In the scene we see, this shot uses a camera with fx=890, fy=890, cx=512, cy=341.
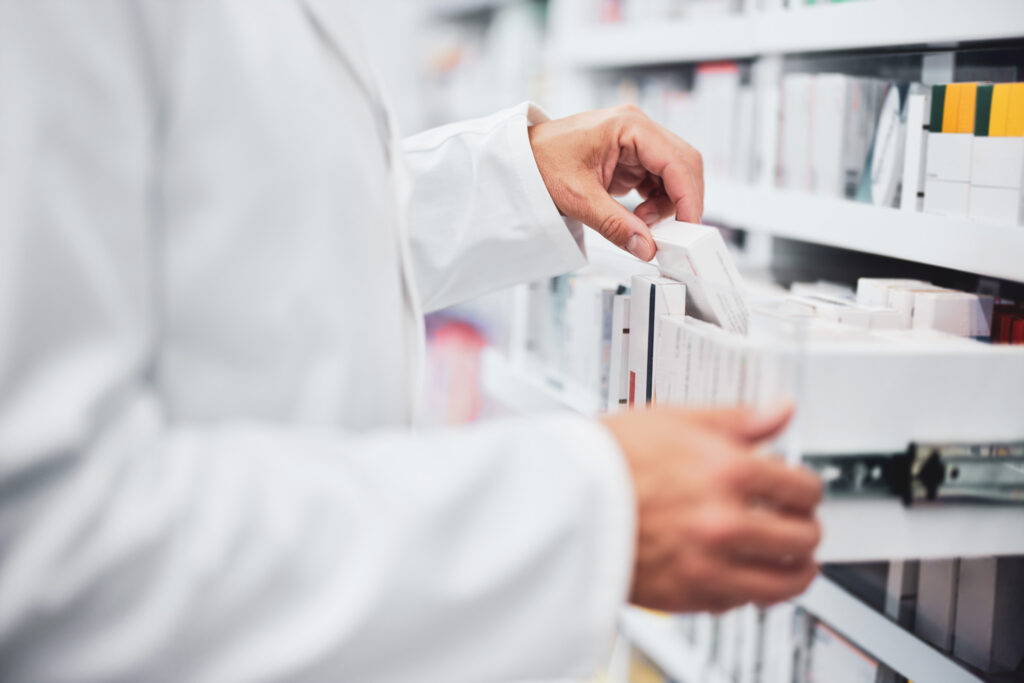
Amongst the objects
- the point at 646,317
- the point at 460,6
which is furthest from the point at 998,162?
the point at 460,6

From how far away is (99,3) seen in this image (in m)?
0.52

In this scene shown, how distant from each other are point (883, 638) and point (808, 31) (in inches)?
36.6

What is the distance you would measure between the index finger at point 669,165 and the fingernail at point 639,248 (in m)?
0.09

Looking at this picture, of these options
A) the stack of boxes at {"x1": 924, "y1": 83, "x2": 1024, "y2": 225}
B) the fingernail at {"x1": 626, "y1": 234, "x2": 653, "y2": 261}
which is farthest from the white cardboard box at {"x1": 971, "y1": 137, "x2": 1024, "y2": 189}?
the fingernail at {"x1": 626, "y1": 234, "x2": 653, "y2": 261}

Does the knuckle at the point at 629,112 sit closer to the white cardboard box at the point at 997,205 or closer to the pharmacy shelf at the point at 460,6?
the white cardboard box at the point at 997,205

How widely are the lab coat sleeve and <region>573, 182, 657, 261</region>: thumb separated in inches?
2.2

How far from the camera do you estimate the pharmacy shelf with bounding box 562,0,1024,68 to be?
1.08 metres

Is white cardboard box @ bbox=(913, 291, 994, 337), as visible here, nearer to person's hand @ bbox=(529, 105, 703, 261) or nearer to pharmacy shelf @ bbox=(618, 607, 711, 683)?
person's hand @ bbox=(529, 105, 703, 261)

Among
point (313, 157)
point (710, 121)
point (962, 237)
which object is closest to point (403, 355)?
point (313, 157)

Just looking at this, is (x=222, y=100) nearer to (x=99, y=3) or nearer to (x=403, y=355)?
(x=99, y=3)

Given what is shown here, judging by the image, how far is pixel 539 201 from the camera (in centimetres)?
109

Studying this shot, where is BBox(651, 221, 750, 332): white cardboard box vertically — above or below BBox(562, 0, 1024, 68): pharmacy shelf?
below

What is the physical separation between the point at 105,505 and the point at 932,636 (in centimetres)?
100

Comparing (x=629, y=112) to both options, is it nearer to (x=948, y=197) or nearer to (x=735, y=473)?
(x=948, y=197)
